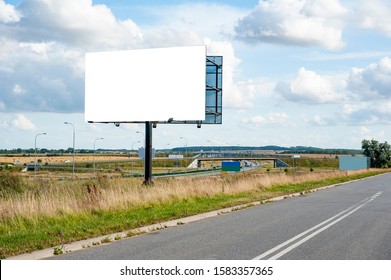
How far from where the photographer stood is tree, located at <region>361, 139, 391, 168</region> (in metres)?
141

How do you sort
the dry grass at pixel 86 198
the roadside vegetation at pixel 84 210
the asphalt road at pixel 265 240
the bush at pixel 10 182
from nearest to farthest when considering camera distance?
the asphalt road at pixel 265 240 < the roadside vegetation at pixel 84 210 < the dry grass at pixel 86 198 < the bush at pixel 10 182

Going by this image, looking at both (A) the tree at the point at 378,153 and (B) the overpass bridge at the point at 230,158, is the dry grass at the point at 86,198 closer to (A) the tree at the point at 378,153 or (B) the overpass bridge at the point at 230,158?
(A) the tree at the point at 378,153

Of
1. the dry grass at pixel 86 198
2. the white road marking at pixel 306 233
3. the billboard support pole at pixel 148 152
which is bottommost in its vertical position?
the white road marking at pixel 306 233

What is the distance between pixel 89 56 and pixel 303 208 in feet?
55.5

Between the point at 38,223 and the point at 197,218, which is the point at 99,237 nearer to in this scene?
the point at 38,223

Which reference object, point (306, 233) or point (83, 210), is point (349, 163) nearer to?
point (83, 210)

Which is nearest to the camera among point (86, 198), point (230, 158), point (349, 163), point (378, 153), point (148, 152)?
point (86, 198)

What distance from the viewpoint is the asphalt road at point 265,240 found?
10.3 metres

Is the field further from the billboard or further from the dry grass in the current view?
the billboard

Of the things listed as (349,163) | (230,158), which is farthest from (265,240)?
(230,158)

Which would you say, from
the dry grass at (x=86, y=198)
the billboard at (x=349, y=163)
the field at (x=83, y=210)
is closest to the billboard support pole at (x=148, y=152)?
the dry grass at (x=86, y=198)

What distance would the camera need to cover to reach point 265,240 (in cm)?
1240

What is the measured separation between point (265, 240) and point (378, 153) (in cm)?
13809

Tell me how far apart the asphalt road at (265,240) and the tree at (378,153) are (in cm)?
12880
